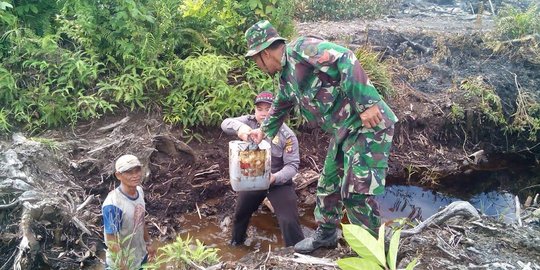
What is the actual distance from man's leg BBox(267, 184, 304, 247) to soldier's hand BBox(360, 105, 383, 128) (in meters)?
1.25

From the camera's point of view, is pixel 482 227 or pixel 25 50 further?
pixel 25 50

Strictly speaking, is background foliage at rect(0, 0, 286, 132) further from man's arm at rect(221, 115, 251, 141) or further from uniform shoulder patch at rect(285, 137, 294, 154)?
uniform shoulder patch at rect(285, 137, 294, 154)

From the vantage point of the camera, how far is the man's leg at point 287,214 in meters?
4.18

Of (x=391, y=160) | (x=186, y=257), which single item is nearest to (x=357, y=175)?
(x=186, y=257)

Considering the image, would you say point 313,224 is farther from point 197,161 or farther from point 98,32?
point 98,32

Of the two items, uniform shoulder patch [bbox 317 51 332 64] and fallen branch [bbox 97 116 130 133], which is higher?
uniform shoulder patch [bbox 317 51 332 64]

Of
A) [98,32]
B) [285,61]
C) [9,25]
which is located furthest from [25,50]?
[285,61]

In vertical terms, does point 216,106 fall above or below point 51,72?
below

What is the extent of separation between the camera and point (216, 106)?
221 inches

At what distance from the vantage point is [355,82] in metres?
3.12

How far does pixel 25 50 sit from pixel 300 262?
4.01 meters

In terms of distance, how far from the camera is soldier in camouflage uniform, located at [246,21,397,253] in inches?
125

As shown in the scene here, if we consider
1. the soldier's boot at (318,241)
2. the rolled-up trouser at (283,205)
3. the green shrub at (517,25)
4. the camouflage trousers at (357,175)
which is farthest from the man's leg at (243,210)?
the green shrub at (517,25)

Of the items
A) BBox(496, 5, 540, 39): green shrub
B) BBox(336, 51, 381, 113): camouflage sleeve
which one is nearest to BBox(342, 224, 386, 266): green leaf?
BBox(336, 51, 381, 113): camouflage sleeve
